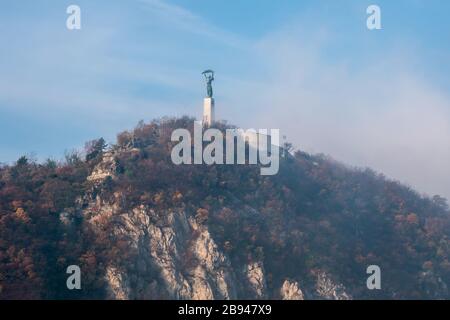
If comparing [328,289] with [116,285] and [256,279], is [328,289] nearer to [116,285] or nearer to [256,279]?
[256,279]

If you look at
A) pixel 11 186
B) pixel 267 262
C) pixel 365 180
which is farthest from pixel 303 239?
pixel 11 186

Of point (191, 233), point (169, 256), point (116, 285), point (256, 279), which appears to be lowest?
point (116, 285)

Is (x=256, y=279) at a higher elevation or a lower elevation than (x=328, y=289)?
higher

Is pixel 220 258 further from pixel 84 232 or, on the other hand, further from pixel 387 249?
pixel 387 249

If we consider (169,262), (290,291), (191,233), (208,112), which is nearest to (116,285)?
(169,262)

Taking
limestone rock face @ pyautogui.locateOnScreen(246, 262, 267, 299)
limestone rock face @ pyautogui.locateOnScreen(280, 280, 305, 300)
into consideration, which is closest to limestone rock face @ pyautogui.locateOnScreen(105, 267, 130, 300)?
limestone rock face @ pyautogui.locateOnScreen(246, 262, 267, 299)

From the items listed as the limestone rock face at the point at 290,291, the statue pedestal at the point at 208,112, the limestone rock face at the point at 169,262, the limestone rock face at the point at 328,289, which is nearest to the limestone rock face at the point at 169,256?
the limestone rock face at the point at 169,262
